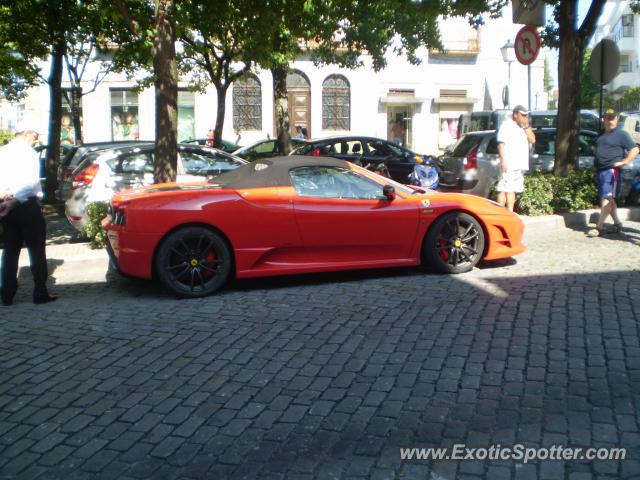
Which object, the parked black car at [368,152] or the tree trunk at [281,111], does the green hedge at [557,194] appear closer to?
the parked black car at [368,152]

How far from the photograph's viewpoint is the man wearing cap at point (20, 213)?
7621 mm

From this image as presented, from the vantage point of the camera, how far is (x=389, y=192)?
8117 millimetres

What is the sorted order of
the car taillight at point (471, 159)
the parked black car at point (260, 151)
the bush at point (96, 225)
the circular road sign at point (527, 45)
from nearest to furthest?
the bush at point (96, 225)
the circular road sign at point (527, 45)
the car taillight at point (471, 159)
the parked black car at point (260, 151)

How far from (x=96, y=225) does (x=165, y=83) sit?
2.15m

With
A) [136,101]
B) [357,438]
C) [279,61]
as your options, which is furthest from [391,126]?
[357,438]

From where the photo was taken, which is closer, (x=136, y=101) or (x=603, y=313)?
(x=603, y=313)

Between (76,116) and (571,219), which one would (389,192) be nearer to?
(571,219)

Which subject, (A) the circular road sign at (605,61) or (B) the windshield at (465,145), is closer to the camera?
(A) the circular road sign at (605,61)

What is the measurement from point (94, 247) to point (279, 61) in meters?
10.6

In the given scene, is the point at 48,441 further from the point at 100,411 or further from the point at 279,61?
the point at 279,61

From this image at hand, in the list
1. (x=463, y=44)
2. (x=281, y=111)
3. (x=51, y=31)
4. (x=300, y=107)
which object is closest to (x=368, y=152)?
(x=281, y=111)

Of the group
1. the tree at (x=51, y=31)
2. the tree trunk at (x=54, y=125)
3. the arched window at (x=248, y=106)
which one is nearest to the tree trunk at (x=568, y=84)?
the tree at (x=51, y=31)

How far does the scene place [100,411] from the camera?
181 inches

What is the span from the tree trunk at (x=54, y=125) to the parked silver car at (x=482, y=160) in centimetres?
808
